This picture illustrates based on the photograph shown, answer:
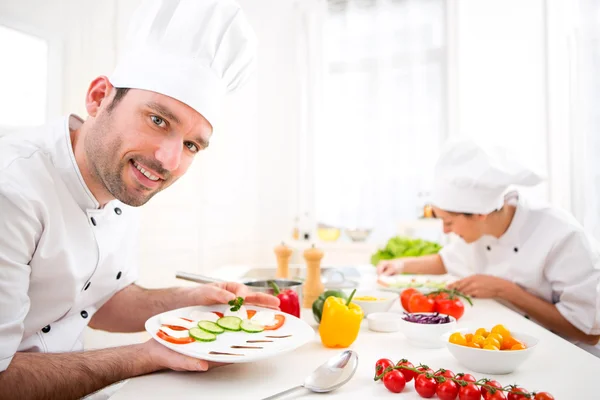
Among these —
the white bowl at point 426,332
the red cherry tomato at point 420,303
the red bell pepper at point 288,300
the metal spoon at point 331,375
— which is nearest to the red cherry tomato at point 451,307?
the red cherry tomato at point 420,303

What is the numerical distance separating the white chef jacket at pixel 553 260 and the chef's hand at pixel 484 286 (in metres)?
0.15

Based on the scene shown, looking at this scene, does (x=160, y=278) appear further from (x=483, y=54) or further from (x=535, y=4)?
(x=535, y=4)

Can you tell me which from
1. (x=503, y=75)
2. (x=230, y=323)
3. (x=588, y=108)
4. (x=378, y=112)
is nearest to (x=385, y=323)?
(x=230, y=323)

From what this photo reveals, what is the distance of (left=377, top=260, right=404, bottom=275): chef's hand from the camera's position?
2.71 m

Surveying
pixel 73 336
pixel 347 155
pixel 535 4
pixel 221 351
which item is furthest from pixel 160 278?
pixel 535 4

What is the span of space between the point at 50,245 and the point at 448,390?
1072 millimetres

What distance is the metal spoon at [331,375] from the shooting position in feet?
3.34

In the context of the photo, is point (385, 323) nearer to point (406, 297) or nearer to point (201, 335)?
point (406, 297)

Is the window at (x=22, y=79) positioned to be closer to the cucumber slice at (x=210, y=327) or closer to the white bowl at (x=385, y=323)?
the cucumber slice at (x=210, y=327)

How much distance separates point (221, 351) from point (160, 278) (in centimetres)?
226

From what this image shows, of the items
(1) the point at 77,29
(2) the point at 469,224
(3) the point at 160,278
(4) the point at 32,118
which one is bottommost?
(3) the point at 160,278

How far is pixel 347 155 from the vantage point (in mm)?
5164

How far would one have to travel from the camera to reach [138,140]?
1.30m

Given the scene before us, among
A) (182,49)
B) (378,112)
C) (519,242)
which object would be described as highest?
(378,112)
